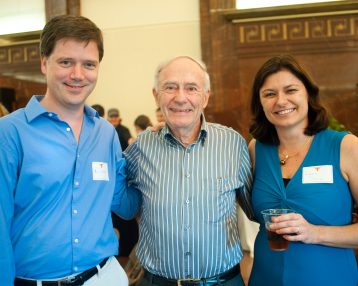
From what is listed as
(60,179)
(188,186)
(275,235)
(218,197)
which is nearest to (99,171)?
(60,179)

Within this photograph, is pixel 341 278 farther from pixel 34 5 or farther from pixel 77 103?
pixel 34 5

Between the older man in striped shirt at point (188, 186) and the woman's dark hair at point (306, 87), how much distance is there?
143 millimetres

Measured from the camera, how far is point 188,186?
1.77m

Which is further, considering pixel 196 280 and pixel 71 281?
pixel 196 280

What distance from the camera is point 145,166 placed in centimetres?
189

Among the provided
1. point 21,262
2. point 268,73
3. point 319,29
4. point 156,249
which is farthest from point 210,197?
point 319,29

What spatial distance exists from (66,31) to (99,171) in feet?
1.94

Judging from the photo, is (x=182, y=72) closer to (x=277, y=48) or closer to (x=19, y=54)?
(x=277, y=48)

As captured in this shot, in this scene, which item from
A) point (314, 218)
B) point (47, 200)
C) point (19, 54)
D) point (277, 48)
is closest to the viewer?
point (47, 200)

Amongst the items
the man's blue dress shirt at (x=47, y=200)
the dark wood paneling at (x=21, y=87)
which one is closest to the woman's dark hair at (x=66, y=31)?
the man's blue dress shirt at (x=47, y=200)

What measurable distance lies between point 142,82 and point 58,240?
4922 millimetres

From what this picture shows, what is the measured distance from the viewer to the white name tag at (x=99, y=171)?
1.64 metres

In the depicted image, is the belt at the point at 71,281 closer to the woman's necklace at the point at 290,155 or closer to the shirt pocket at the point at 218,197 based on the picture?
the shirt pocket at the point at 218,197

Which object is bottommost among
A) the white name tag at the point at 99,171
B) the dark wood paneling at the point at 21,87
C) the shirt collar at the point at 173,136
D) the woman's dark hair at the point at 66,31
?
the white name tag at the point at 99,171
